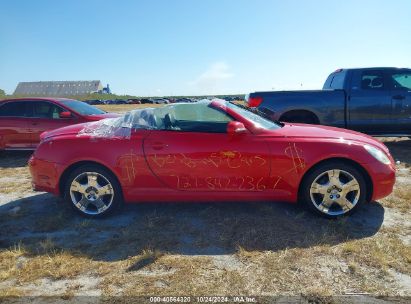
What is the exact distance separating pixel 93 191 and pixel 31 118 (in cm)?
476

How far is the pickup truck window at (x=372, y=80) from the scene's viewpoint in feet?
25.2

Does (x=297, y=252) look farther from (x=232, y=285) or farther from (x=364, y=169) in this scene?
(x=364, y=169)

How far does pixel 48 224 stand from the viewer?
13.5 feet

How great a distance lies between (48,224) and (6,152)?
18.4ft

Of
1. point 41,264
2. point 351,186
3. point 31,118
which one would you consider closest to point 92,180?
point 41,264

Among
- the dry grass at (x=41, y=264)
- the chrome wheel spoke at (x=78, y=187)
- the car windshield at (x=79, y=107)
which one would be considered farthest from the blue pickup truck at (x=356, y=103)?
the dry grass at (x=41, y=264)

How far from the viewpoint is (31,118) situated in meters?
7.98

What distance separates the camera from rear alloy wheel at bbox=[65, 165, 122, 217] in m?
4.19

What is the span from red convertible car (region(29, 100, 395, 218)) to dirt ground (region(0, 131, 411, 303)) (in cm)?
30

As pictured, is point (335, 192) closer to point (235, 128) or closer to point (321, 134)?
point (321, 134)

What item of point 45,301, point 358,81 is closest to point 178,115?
point 45,301

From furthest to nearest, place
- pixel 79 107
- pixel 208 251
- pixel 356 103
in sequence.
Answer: pixel 79 107 → pixel 356 103 → pixel 208 251

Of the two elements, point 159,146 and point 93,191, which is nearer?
point 159,146

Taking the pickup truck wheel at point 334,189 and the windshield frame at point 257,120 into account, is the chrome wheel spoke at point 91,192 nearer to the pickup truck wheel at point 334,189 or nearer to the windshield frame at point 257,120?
the windshield frame at point 257,120
